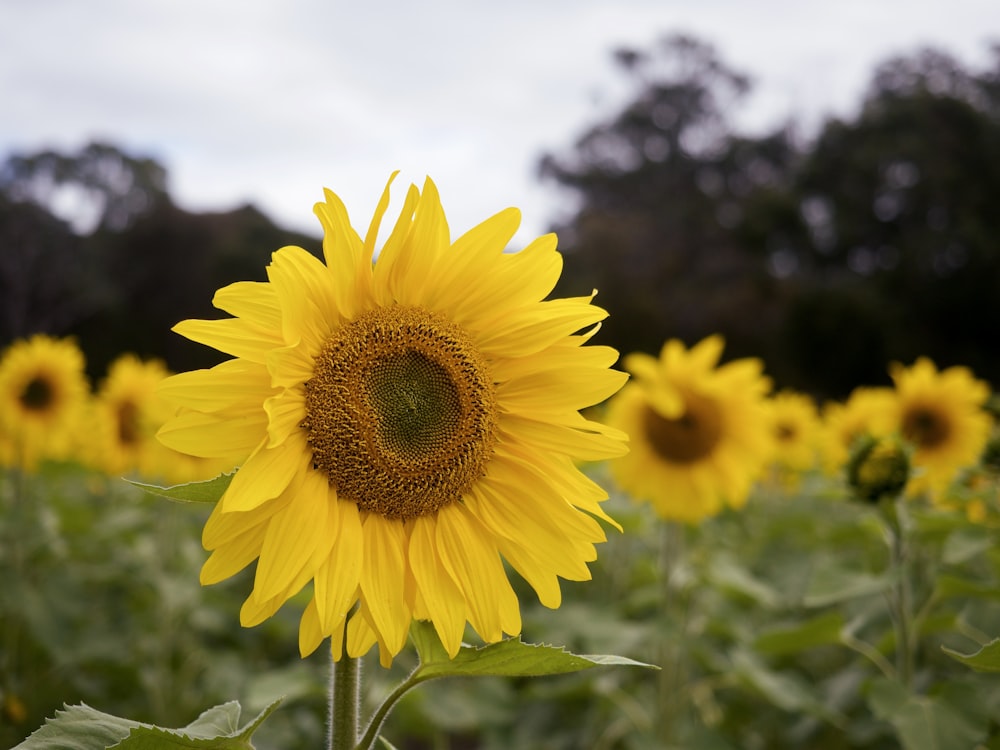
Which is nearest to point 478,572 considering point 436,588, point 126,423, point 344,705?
point 436,588

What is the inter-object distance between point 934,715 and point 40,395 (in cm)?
422

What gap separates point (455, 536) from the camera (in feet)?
4.73

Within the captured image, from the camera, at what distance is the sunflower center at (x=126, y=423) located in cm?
449

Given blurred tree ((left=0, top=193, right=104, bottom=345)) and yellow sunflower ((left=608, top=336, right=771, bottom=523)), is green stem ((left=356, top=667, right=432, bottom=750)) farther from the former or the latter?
blurred tree ((left=0, top=193, right=104, bottom=345))

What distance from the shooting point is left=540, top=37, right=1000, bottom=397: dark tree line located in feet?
69.2

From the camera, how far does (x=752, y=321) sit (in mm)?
23625

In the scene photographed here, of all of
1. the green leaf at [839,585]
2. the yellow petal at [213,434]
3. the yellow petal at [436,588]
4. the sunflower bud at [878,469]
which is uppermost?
the sunflower bud at [878,469]

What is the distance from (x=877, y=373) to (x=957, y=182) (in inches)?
282

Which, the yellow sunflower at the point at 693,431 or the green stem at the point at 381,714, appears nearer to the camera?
the green stem at the point at 381,714

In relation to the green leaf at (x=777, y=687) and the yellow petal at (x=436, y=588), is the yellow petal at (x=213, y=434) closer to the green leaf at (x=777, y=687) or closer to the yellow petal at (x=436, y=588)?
the yellow petal at (x=436, y=588)

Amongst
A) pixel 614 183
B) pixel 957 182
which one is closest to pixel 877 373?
pixel 957 182

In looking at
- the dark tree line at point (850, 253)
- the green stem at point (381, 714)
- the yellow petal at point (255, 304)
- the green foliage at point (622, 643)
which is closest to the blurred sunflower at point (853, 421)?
the green foliage at point (622, 643)

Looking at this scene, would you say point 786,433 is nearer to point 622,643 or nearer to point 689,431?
point 689,431

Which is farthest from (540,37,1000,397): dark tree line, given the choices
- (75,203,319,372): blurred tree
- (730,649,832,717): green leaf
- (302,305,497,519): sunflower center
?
(302,305,497,519): sunflower center
